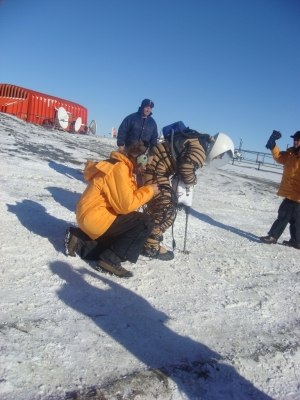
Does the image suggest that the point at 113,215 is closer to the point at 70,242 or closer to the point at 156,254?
the point at 70,242

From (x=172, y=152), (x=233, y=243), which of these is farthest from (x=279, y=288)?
(x=172, y=152)

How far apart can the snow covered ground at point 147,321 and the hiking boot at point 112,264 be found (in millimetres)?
97

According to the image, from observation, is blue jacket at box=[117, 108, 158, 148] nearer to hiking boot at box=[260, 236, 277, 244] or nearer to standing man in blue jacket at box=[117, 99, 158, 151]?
standing man in blue jacket at box=[117, 99, 158, 151]

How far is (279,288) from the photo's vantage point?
3.82m

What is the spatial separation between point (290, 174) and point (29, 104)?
65.3 ft

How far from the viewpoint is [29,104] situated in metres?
22.3

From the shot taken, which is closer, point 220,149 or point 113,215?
point 113,215

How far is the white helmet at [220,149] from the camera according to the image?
4535 millimetres

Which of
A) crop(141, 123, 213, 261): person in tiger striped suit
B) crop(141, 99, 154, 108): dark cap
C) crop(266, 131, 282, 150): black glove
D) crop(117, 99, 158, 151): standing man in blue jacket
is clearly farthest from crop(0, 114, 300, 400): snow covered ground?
crop(141, 99, 154, 108): dark cap

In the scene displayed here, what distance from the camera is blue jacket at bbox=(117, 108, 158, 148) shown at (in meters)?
6.09

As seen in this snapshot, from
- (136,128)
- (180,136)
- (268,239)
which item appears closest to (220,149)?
(180,136)

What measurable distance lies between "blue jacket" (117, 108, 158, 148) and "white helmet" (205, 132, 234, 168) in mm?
1673

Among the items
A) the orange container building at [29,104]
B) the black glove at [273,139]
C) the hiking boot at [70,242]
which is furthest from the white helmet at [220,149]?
the orange container building at [29,104]

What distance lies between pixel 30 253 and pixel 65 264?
39 centimetres
